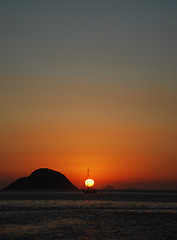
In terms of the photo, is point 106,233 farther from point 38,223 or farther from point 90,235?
point 38,223

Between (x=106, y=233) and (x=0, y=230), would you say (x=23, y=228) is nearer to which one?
(x=0, y=230)

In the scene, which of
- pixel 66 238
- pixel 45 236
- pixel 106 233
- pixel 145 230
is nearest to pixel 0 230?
pixel 45 236

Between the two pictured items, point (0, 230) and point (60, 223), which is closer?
point (0, 230)

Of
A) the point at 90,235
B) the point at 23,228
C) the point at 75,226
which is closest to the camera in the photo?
the point at 90,235

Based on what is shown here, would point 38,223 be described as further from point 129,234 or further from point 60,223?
point 129,234

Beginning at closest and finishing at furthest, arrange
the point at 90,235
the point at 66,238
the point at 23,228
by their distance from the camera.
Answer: the point at 66,238
the point at 90,235
the point at 23,228

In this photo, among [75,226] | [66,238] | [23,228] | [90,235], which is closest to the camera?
[66,238]

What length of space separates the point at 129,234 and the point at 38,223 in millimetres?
17457

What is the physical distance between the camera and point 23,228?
48969 millimetres

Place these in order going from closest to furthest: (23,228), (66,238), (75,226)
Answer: (66,238) → (23,228) → (75,226)

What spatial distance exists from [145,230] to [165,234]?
4480mm

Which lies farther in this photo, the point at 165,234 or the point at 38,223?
the point at 38,223

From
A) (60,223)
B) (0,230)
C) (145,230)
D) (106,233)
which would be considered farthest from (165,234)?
(0,230)

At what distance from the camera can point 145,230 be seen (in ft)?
163
